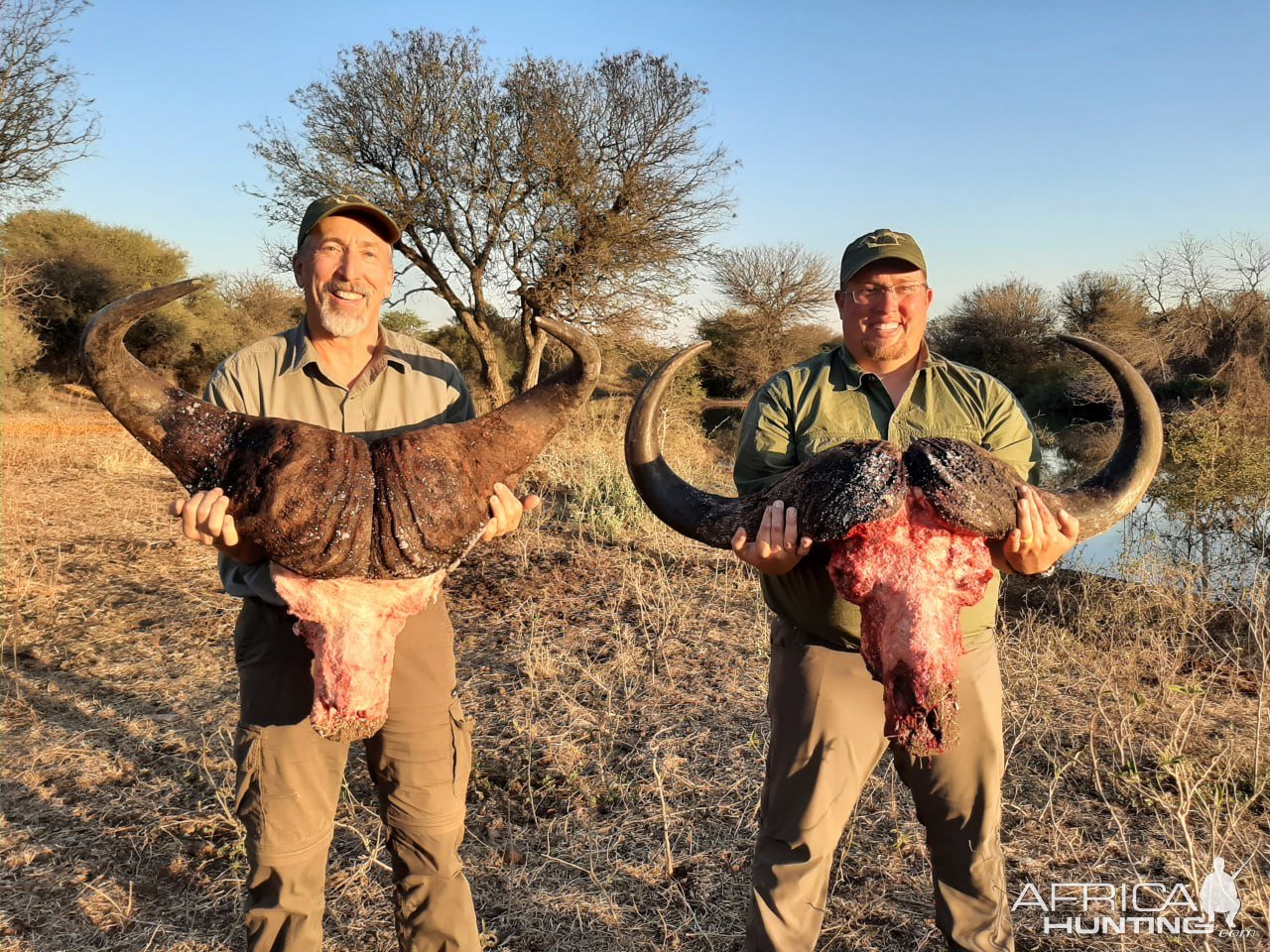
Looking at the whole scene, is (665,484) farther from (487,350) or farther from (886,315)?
(487,350)

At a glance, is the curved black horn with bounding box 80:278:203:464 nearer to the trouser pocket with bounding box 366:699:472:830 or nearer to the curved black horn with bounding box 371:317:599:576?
the curved black horn with bounding box 371:317:599:576

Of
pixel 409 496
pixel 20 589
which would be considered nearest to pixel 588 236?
pixel 20 589

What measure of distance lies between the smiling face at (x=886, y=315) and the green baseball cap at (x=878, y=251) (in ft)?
0.10

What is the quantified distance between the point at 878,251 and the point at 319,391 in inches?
88.5

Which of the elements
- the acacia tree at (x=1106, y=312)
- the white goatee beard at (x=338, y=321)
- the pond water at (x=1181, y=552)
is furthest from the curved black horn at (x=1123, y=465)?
the acacia tree at (x=1106, y=312)

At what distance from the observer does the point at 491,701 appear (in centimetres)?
512

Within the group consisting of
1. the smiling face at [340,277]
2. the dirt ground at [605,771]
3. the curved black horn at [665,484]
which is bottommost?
the dirt ground at [605,771]

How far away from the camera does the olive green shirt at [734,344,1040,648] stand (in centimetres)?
286

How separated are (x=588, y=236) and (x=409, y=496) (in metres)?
17.1

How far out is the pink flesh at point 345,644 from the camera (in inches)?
98.1

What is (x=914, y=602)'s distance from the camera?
7.69 feet

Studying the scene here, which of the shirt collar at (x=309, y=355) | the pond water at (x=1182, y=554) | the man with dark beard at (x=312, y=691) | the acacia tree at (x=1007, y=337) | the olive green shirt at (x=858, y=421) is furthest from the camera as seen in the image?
the acacia tree at (x=1007, y=337)

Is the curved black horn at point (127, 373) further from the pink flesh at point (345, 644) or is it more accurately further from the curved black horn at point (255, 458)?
the pink flesh at point (345, 644)

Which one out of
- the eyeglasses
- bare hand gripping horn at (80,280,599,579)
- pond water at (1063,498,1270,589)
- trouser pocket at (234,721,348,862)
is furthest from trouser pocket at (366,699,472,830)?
pond water at (1063,498,1270,589)
